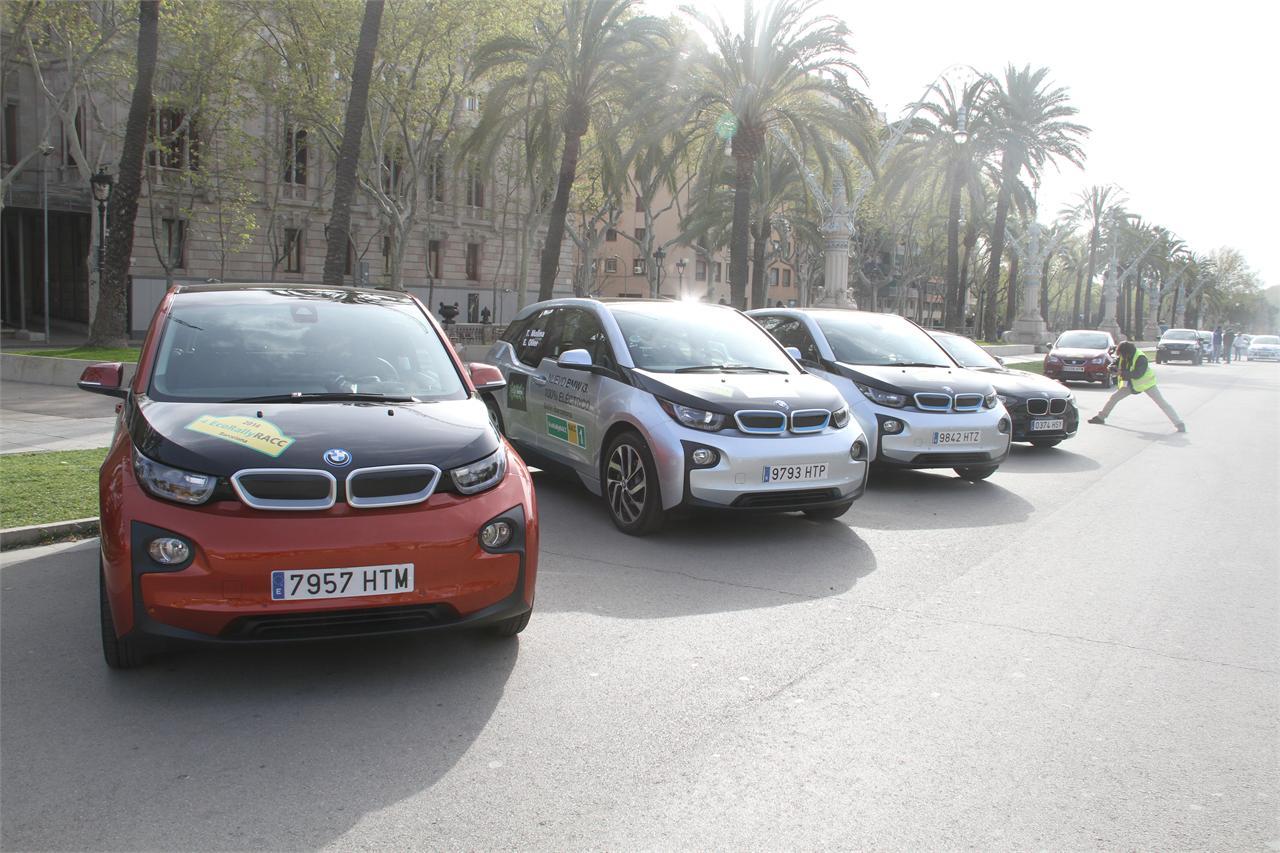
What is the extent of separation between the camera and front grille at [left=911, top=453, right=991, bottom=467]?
920cm

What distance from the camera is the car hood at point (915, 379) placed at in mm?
9320

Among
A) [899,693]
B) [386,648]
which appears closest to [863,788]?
[899,693]

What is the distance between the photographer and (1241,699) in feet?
14.4

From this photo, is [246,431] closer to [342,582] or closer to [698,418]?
[342,582]

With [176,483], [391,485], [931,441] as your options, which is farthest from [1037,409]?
[176,483]

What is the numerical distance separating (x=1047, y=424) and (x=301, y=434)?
10259 mm

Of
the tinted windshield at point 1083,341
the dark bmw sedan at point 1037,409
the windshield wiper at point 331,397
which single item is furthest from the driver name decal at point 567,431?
the tinted windshield at point 1083,341

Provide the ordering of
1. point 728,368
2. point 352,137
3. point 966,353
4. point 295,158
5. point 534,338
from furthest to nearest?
1. point 295,158
2. point 352,137
3. point 966,353
4. point 534,338
5. point 728,368

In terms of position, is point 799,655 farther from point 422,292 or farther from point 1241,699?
point 422,292

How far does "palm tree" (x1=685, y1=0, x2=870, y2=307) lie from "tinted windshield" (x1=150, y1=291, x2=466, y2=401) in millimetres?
18285

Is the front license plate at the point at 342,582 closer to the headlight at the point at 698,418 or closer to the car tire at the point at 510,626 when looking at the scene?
the car tire at the point at 510,626

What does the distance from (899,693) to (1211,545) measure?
4573 millimetres

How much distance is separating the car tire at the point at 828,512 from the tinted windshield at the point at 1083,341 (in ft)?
70.0

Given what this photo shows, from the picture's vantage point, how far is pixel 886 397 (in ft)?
30.7
